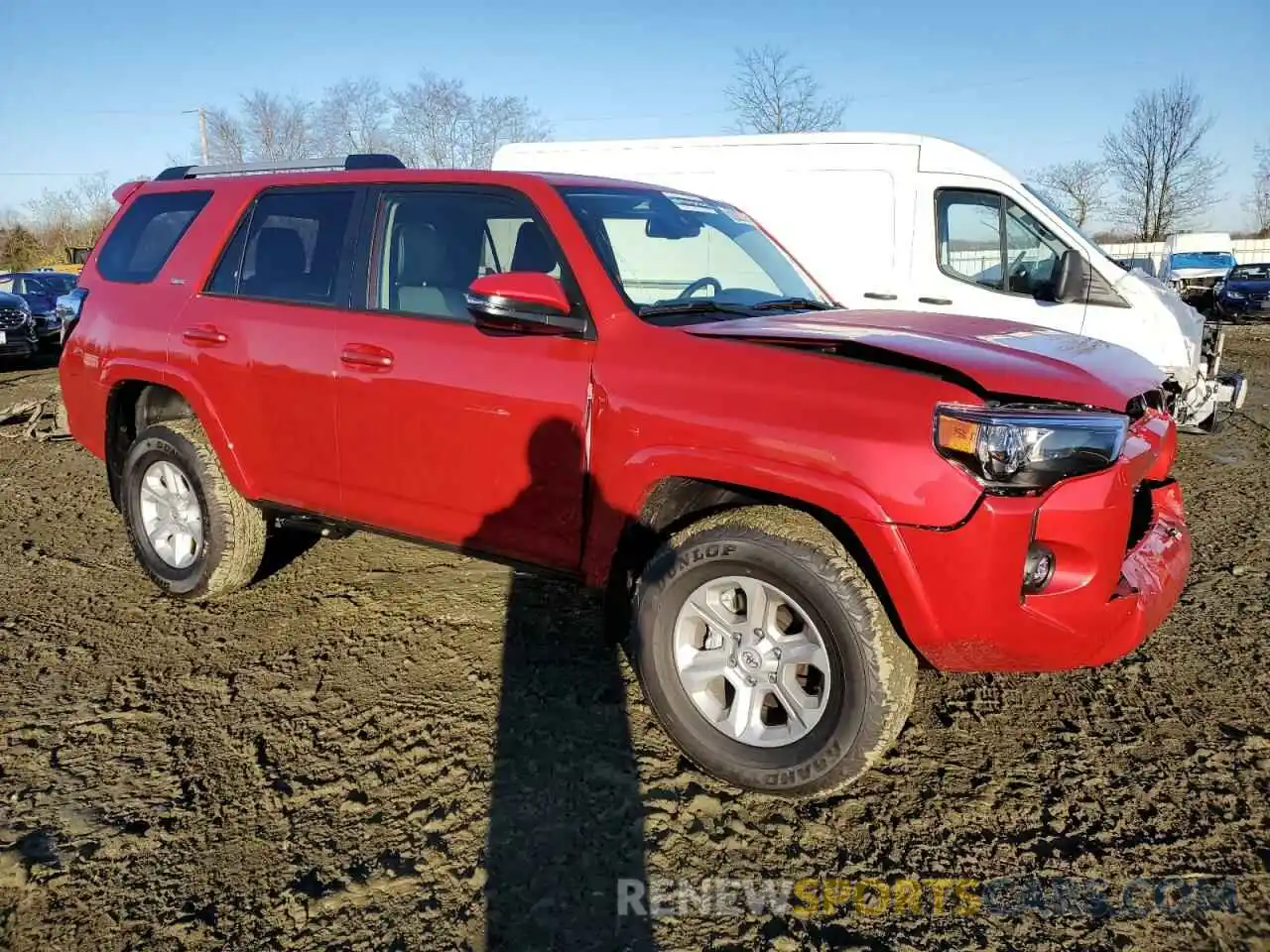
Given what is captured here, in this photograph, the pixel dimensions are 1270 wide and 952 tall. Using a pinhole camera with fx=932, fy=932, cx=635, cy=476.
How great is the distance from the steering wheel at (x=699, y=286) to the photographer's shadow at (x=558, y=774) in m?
0.74

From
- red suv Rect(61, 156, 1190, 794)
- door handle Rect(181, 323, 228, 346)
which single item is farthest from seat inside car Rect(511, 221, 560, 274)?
door handle Rect(181, 323, 228, 346)

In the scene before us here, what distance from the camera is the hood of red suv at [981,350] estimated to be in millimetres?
2541

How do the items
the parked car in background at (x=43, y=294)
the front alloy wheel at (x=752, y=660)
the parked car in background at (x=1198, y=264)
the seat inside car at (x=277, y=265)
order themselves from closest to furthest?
the front alloy wheel at (x=752, y=660)
the seat inside car at (x=277, y=265)
the parked car in background at (x=43, y=294)
the parked car in background at (x=1198, y=264)

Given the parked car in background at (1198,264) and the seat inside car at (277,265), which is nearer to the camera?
the seat inside car at (277,265)

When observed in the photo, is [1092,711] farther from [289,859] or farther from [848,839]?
[289,859]

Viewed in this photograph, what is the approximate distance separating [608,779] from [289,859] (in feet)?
3.03

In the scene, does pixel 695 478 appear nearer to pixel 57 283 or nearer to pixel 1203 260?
pixel 57 283

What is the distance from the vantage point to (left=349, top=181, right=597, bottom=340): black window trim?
10.7 feet

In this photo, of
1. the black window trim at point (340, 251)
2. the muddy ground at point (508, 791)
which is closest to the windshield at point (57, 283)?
the black window trim at point (340, 251)

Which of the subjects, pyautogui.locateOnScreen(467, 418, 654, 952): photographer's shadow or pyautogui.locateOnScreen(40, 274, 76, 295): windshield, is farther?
pyautogui.locateOnScreen(40, 274, 76, 295): windshield

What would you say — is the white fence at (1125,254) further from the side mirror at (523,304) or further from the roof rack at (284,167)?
the side mirror at (523,304)

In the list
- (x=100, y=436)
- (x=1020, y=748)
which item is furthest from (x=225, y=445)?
(x=1020, y=748)

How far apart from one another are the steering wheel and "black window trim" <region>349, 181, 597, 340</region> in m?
0.47

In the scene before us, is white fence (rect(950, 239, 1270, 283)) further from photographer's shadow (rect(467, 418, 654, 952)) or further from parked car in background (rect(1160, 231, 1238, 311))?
photographer's shadow (rect(467, 418, 654, 952))
